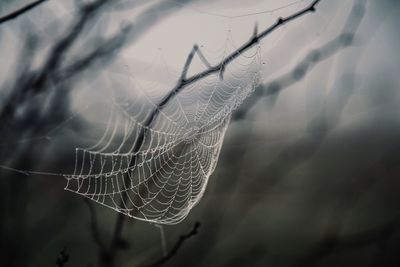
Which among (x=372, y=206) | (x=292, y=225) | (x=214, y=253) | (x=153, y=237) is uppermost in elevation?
(x=153, y=237)

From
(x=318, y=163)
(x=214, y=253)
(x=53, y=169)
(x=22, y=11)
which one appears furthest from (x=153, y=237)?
(x=22, y=11)

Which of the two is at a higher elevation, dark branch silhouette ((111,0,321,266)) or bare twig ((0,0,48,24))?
bare twig ((0,0,48,24))

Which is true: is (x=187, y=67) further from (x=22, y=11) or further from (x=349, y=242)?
(x=349, y=242)

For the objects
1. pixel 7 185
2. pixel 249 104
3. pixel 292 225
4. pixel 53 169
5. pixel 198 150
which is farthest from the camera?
pixel 292 225

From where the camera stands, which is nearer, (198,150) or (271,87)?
(271,87)

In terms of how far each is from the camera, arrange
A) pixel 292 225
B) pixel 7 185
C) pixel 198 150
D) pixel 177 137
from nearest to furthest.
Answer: pixel 7 185 < pixel 177 137 < pixel 198 150 < pixel 292 225

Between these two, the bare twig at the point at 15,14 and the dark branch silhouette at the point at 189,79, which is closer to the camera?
the bare twig at the point at 15,14

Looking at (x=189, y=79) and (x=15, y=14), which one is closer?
(x=15, y=14)

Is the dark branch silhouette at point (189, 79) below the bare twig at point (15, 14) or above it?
below

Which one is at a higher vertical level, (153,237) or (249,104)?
(249,104)

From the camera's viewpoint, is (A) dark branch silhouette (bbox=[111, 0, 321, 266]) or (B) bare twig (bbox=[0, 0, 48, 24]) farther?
(A) dark branch silhouette (bbox=[111, 0, 321, 266])
